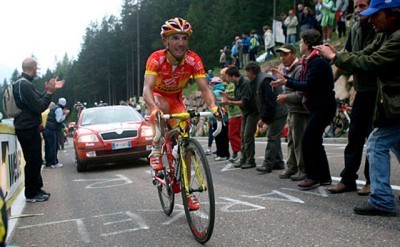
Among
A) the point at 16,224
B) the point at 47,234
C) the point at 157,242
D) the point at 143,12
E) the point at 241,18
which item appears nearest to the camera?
the point at 157,242

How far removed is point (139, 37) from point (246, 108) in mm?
59596

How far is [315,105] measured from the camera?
5.76m

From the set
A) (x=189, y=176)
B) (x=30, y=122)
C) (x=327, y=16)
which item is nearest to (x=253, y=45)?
(x=327, y=16)

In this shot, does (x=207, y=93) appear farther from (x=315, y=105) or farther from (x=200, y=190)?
(x=315, y=105)

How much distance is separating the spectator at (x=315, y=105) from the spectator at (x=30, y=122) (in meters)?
3.60

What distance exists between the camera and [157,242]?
3982mm

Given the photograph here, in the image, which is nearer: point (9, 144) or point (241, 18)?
point (9, 144)

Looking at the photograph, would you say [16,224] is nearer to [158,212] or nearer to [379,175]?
[158,212]

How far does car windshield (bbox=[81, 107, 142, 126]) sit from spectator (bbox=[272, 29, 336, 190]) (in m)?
6.15

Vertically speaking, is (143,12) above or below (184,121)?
above

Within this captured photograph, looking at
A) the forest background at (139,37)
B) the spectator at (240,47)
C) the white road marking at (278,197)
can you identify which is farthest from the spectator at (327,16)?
the forest background at (139,37)

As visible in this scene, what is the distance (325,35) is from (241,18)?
108 ft

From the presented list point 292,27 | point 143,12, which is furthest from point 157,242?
point 143,12

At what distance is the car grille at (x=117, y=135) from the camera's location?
A: 33.0 feet
